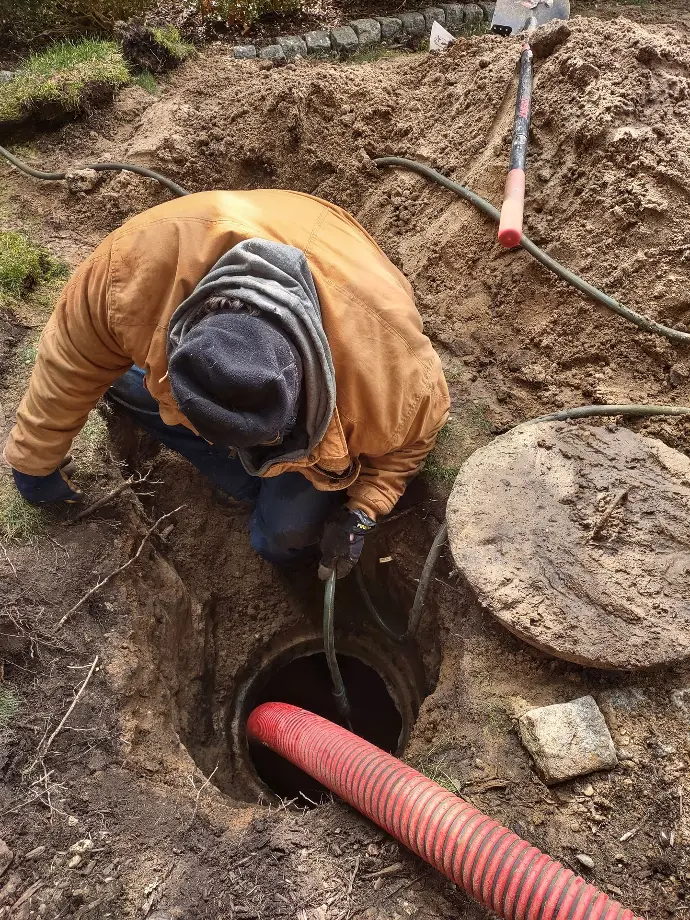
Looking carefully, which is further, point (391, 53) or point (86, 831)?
point (391, 53)

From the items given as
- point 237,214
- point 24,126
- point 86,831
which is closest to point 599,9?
point 24,126

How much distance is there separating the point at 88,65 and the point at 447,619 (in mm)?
3683

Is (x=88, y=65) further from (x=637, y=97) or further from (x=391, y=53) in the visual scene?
(x=637, y=97)

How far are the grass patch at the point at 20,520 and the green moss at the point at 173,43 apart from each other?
10.1 feet

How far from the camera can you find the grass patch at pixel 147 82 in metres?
3.61

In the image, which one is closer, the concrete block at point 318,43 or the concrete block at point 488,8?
the concrete block at point 318,43

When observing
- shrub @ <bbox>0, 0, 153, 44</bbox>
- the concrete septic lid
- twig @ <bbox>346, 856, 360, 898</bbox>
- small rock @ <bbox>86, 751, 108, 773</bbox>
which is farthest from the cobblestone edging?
twig @ <bbox>346, 856, 360, 898</bbox>

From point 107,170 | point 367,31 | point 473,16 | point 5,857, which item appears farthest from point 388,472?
point 473,16

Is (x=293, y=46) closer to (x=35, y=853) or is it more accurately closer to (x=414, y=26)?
(x=414, y=26)

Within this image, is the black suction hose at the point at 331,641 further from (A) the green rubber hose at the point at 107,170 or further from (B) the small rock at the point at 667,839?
(A) the green rubber hose at the point at 107,170

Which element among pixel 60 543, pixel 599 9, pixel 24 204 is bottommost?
pixel 60 543

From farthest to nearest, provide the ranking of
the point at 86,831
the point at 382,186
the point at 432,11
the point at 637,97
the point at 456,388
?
the point at 432,11, the point at 382,186, the point at 456,388, the point at 637,97, the point at 86,831

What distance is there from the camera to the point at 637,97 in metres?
2.34

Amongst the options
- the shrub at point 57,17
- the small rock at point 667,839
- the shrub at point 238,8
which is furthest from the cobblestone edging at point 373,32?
the small rock at point 667,839
